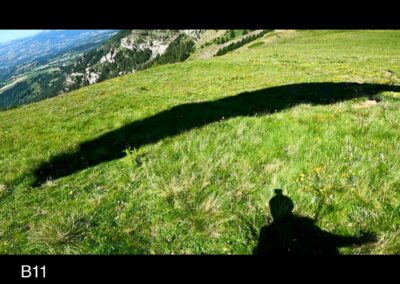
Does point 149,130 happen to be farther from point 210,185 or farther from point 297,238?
point 297,238

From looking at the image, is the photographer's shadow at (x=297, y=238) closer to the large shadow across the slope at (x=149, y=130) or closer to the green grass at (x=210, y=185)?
the green grass at (x=210, y=185)

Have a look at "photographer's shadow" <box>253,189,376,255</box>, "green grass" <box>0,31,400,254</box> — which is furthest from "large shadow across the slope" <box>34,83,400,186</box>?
"photographer's shadow" <box>253,189,376,255</box>

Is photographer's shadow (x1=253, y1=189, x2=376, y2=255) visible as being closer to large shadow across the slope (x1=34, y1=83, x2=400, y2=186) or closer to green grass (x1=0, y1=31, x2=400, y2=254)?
green grass (x1=0, y1=31, x2=400, y2=254)

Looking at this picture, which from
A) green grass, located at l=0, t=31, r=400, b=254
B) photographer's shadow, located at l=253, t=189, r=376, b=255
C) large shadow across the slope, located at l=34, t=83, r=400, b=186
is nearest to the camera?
photographer's shadow, located at l=253, t=189, r=376, b=255

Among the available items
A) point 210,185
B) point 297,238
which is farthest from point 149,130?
point 297,238

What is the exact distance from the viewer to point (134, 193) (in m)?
6.04

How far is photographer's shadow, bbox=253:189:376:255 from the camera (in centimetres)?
431

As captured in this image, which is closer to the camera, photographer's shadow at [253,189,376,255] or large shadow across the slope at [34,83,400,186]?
photographer's shadow at [253,189,376,255]

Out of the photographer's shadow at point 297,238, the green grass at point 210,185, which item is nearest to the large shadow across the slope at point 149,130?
the green grass at point 210,185

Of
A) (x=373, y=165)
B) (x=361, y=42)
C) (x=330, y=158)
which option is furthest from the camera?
(x=361, y=42)

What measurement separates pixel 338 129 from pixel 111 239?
19.5 ft

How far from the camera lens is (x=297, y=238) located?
4520mm
